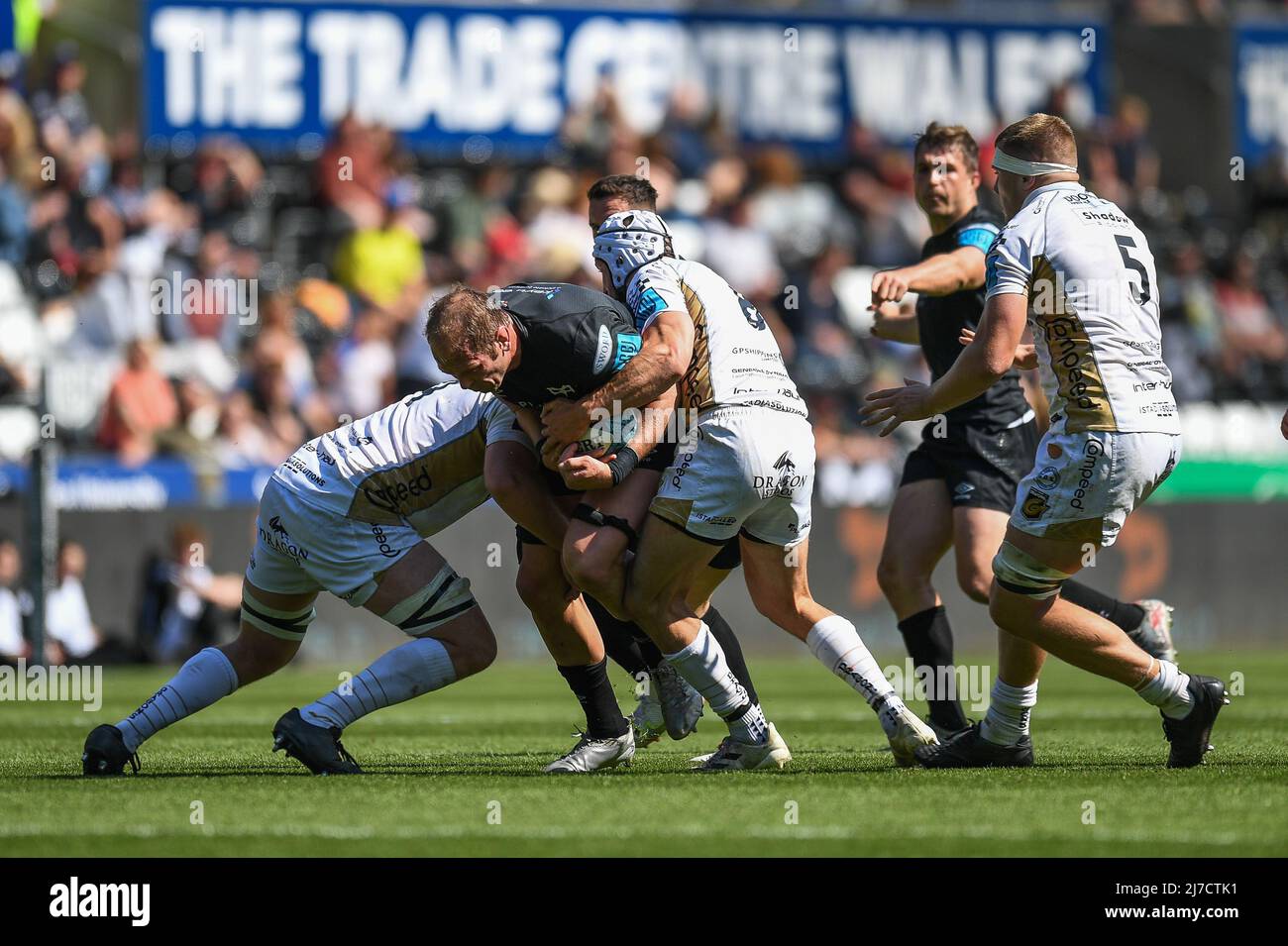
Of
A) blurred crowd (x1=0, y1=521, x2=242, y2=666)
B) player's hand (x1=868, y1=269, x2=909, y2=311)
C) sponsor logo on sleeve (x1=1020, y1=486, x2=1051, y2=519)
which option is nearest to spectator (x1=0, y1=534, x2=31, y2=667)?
blurred crowd (x1=0, y1=521, x2=242, y2=666)

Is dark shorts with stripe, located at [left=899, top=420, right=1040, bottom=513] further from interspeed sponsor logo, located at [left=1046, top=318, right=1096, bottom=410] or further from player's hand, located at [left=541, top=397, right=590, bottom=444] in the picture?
player's hand, located at [left=541, top=397, right=590, bottom=444]

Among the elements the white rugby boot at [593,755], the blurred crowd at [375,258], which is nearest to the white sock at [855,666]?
the white rugby boot at [593,755]

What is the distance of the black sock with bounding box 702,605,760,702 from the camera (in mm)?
8570

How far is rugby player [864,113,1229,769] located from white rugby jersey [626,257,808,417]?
457 mm

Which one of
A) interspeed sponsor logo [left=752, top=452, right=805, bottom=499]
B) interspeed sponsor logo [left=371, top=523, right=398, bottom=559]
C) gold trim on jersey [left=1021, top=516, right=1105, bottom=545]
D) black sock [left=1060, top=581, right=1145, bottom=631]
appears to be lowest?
black sock [left=1060, top=581, right=1145, bottom=631]

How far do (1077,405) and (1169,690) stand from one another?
1.22 m

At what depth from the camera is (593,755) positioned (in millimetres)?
8281

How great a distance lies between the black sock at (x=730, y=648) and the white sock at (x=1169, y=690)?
1656mm

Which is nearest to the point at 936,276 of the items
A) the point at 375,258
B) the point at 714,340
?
the point at 714,340

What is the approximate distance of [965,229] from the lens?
9.21 metres

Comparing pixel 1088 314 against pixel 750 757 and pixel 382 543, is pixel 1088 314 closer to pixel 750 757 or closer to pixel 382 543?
pixel 750 757

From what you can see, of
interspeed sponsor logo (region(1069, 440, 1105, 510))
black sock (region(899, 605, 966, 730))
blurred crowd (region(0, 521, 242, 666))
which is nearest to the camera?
interspeed sponsor logo (region(1069, 440, 1105, 510))

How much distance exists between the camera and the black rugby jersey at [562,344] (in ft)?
25.0
